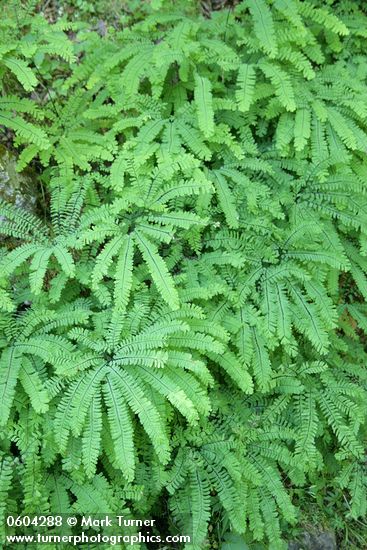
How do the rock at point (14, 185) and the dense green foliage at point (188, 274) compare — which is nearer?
the dense green foliage at point (188, 274)

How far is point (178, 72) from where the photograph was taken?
5.09 meters

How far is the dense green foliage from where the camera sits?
3.74 meters

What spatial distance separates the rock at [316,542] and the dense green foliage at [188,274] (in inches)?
15.9

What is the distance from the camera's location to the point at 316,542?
4891 mm

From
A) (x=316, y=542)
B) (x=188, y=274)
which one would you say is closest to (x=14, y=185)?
(x=188, y=274)

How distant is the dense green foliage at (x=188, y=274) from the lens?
374 centimetres

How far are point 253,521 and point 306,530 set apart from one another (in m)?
1.02

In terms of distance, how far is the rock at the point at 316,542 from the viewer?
189 inches

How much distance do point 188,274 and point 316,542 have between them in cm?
304

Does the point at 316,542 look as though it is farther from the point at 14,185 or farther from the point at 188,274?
the point at 14,185

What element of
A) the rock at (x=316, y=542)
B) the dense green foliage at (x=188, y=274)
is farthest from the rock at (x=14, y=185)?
the rock at (x=316, y=542)

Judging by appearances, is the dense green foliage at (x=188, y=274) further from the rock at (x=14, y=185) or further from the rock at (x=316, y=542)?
the rock at (x=316, y=542)

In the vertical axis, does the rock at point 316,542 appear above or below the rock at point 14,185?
below

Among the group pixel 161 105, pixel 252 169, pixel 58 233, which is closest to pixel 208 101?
pixel 161 105
